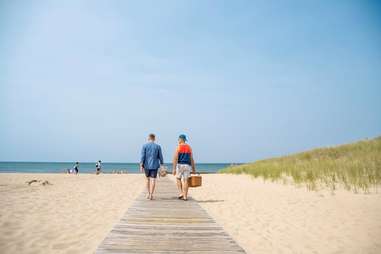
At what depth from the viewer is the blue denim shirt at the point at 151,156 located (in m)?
8.32

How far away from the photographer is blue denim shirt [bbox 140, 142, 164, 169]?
27.3 feet

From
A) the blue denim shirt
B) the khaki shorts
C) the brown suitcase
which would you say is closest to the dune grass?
the brown suitcase

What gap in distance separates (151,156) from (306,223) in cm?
421

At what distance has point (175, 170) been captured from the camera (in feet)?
26.9

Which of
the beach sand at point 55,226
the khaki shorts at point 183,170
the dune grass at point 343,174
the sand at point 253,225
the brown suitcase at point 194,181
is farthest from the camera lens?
the dune grass at point 343,174

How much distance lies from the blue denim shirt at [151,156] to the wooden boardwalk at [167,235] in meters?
1.89

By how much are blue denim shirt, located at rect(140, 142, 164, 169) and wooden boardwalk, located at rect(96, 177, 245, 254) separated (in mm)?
1887

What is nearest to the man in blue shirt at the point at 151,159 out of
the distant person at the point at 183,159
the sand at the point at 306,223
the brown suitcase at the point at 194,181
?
the distant person at the point at 183,159

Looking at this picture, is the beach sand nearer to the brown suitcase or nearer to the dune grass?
the brown suitcase

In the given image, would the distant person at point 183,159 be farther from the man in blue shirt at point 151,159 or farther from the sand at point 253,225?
the sand at point 253,225

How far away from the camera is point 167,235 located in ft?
15.1

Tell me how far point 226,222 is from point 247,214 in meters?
1.19

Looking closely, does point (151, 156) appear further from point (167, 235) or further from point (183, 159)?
point (167, 235)

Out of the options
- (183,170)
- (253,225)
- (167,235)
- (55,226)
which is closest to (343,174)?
(183,170)
